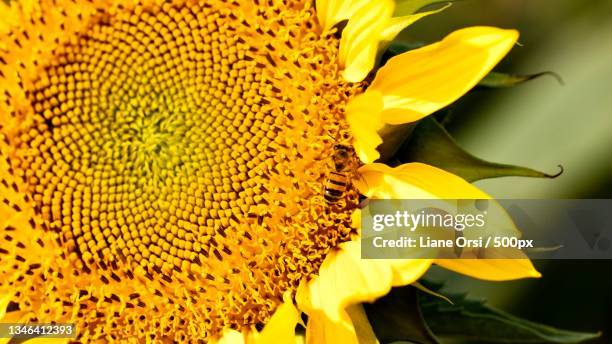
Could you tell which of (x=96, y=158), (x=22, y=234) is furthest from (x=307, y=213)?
(x=22, y=234)

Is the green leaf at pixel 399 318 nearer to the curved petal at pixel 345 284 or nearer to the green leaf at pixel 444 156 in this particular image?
the curved petal at pixel 345 284

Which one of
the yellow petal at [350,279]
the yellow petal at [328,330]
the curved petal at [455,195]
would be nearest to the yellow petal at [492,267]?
the curved petal at [455,195]

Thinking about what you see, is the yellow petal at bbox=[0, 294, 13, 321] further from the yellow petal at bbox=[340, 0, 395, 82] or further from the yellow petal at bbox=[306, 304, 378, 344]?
the yellow petal at bbox=[340, 0, 395, 82]

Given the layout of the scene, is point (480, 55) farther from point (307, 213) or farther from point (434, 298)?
point (434, 298)

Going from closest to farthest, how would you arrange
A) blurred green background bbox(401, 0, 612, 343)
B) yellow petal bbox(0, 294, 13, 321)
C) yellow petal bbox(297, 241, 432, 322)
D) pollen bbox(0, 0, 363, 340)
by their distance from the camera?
yellow petal bbox(297, 241, 432, 322), pollen bbox(0, 0, 363, 340), yellow petal bbox(0, 294, 13, 321), blurred green background bbox(401, 0, 612, 343)

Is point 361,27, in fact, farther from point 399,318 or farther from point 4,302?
point 4,302

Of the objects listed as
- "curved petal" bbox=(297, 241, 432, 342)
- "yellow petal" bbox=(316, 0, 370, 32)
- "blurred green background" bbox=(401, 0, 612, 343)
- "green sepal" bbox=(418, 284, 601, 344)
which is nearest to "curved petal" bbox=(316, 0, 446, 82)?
"yellow petal" bbox=(316, 0, 370, 32)
